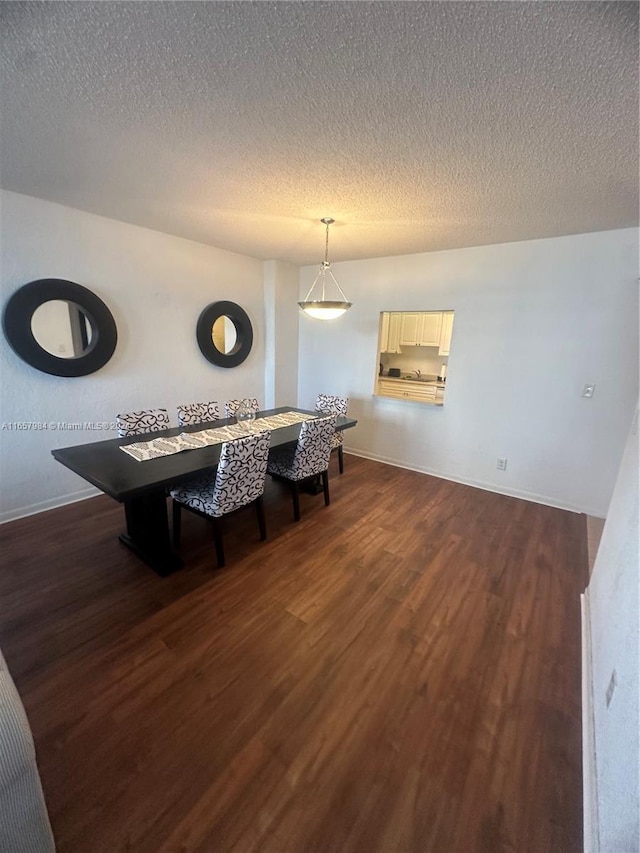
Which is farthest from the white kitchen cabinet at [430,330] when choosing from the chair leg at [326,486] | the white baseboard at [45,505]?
the white baseboard at [45,505]

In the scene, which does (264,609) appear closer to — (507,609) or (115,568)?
(115,568)

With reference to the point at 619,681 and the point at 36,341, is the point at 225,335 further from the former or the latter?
the point at 619,681

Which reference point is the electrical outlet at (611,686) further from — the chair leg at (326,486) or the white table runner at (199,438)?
the white table runner at (199,438)

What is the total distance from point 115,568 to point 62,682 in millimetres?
801

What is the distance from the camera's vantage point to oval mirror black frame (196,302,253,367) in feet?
12.8

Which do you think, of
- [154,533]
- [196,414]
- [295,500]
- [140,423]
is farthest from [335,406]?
[154,533]

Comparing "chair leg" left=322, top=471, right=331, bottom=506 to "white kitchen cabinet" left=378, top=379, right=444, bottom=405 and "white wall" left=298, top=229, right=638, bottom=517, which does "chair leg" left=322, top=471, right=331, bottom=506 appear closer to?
"white wall" left=298, top=229, right=638, bottom=517

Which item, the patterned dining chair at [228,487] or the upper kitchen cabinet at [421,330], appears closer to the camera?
the patterned dining chair at [228,487]

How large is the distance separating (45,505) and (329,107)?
11.8 ft

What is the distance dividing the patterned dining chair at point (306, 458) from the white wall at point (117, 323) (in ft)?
5.46

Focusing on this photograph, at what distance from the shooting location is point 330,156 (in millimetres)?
1813

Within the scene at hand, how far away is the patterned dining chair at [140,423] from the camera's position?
275cm

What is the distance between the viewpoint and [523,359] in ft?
10.9

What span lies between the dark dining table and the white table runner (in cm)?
6
